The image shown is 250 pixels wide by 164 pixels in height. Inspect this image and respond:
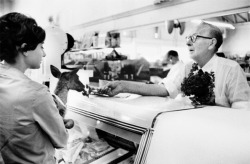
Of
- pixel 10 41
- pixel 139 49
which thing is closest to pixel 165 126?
pixel 10 41

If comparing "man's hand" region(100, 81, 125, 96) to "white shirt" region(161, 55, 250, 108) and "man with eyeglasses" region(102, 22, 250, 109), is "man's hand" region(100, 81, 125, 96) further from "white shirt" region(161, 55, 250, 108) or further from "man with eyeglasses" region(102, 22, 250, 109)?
"white shirt" region(161, 55, 250, 108)

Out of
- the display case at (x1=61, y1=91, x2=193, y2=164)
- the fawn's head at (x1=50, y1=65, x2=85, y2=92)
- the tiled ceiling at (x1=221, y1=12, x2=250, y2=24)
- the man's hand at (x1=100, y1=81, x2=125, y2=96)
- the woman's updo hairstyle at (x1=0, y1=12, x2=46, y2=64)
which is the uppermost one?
the tiled ceiling at (x1=221, y1=12, x2=250, y2=24)

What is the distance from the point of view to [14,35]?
3.98 feet

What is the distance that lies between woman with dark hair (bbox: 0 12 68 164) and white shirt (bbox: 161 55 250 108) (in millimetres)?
1194

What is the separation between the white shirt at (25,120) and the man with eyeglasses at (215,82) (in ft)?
2.52

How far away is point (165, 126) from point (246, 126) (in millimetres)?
346

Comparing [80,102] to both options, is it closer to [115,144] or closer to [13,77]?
[115,144]

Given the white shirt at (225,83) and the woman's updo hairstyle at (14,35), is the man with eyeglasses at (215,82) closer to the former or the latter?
the white shirt at (225,83)

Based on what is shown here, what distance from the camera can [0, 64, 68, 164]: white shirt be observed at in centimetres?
114

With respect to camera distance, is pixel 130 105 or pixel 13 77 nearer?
pixel 13 77

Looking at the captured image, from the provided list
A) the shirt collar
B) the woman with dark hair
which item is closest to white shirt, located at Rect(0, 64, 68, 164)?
the woman with dark hair

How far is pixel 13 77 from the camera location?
3.93 feet

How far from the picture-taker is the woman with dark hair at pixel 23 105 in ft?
3.77

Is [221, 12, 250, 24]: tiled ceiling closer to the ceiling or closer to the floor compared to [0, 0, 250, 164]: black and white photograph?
closer to the ceiling
